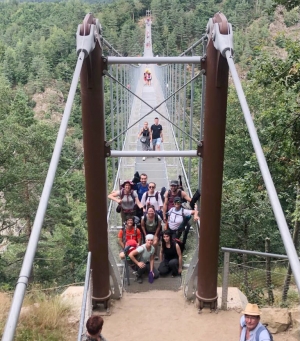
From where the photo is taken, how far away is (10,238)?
11.8m

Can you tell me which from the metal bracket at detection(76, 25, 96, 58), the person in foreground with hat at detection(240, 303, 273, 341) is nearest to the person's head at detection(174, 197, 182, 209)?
the metal bracket at detection(76, 25, 96, 58)

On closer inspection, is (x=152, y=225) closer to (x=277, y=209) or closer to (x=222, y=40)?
(x=222, y=40)

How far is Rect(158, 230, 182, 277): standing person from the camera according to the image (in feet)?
13.9

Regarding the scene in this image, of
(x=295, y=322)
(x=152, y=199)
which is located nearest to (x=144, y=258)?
(x=152, y=199)

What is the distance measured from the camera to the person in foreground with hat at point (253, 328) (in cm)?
252

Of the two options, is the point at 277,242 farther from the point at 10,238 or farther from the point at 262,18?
the point at 262,18

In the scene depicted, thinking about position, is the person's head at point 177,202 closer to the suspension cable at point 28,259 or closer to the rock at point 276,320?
the rock at point 276,320

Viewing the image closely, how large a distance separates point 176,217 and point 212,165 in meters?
0.89

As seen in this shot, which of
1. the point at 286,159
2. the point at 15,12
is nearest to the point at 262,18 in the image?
the point at 15,12

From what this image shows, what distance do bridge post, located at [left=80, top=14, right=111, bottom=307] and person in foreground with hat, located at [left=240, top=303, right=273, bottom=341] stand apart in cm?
150

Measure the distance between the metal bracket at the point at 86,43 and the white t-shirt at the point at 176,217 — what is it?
1.80 meters

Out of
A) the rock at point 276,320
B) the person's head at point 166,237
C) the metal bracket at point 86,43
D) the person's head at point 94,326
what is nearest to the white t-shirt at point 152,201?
the person's head at point 166,237

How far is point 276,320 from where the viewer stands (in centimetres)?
383

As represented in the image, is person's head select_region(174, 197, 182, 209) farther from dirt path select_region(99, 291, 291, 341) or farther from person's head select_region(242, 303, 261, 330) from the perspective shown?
person's head select_region(242, 303, 261, 330)
